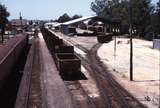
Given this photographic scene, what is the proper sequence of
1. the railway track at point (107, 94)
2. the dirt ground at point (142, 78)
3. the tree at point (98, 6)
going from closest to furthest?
the railway track at point (107, 94), the dirt ground at point (142, 78), the tree at point (98, 6)

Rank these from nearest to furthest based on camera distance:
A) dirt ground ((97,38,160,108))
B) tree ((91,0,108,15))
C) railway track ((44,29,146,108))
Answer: railway track ((44,29,146,108))
dirt ground ((97,38,160,108))
tree ((91,0,108,15))

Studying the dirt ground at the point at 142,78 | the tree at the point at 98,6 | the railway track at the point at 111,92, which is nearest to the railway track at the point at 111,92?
the railway track at the point at 111,92

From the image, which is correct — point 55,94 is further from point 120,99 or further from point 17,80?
point 17,80

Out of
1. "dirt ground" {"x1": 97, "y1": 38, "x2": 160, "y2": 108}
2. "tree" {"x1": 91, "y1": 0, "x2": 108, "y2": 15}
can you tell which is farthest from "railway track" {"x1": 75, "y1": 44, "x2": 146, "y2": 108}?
"tree" {"x1": 91, "y1": 0, "x2": 108, "y2": 15}

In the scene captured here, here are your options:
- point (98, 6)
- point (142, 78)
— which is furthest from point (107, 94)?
point (98, 6)

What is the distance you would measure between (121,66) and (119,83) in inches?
389

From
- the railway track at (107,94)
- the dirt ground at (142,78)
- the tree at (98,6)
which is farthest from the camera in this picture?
the tree at (98,6)

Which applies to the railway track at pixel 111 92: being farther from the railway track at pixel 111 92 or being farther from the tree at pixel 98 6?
the tree at pixel 98 6

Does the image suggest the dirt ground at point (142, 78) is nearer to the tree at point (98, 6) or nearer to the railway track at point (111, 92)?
the railway track at point (111, 92)

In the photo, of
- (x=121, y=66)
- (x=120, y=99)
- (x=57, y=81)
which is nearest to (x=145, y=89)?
(x=120, y=99)

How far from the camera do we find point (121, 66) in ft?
121

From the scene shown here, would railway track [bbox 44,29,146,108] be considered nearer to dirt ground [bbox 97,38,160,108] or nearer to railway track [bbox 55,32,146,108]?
railway track [bbox 55,32,146,108]

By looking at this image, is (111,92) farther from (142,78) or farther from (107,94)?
(142,78)

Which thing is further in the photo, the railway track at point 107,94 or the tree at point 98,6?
the tree at point 98,6
